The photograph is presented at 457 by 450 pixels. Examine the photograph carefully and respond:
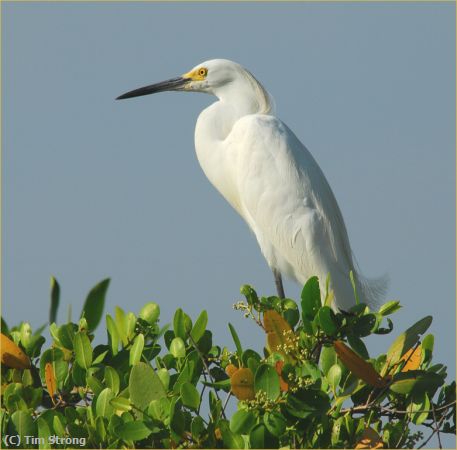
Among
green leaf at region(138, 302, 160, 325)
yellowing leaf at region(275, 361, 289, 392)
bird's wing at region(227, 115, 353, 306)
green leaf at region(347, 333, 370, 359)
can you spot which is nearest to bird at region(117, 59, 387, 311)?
bird's wing at region(227, 115, 353, 306)

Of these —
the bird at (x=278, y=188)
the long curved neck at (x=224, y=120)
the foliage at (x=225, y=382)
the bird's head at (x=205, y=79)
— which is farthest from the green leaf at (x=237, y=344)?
→ the bird's head at (x=205, y=79)

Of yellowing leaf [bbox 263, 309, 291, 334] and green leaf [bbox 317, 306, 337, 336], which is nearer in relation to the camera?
green leaf [bbox 317, 306, 337, 336]

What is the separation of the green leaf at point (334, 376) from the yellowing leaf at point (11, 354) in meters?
0.98

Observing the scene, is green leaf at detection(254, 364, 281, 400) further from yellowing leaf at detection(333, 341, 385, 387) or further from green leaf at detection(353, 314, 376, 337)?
green leaf at detection(353, 314, 376, 337)

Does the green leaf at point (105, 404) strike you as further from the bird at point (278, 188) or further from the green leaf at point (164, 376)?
the bird at point (278, 188)

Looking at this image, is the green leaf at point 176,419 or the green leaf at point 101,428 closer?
the green leaf at point 176,419

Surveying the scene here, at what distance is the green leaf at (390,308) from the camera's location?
8.74 feet

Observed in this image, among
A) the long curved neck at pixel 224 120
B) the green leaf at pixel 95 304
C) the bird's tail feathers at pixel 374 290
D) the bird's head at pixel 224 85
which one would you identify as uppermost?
the bird's head at pixel 224 85

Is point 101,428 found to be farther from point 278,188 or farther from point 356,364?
point 278,188

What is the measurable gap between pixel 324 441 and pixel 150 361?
2.16 feet

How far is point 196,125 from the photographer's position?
4.87m

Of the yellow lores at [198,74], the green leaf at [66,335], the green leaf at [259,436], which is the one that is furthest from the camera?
the yellow lores at [198,74]

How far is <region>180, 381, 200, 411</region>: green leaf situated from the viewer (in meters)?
2.41

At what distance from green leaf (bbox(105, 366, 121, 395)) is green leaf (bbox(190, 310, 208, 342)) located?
1.07 ft
